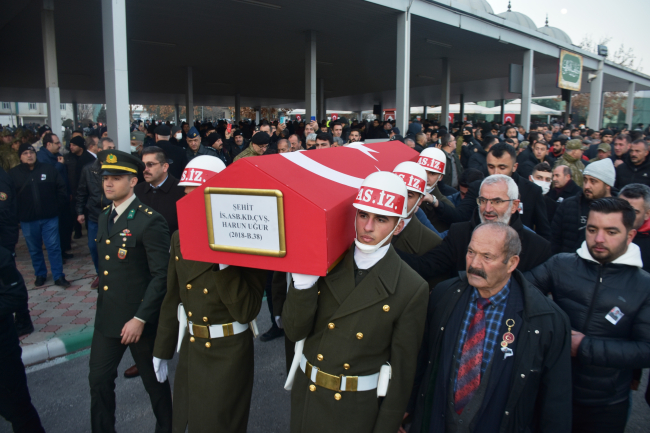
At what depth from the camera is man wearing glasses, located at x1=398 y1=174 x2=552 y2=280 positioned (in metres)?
2.80

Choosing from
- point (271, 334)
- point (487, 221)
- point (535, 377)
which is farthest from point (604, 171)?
point (271, 334)

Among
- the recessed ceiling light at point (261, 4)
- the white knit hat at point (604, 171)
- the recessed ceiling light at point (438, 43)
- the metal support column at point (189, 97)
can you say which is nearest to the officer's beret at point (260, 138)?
the white knit hat at point (604, 171)

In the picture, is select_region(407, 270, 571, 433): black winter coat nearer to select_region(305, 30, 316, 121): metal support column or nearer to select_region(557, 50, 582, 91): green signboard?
select_region(305, 30, 316, 121): metal support column

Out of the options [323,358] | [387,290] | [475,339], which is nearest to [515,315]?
[475,339]

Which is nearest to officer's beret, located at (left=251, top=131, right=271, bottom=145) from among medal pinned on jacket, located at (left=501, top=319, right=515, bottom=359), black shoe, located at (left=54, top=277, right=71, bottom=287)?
black shoe, located at (left=54, top=277, right=71, bottom=287)

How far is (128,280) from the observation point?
2.96m

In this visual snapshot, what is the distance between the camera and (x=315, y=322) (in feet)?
7.02

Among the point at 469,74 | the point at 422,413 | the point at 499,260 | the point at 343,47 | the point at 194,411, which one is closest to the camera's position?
the point at 499,260

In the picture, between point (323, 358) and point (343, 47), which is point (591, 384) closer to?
point (323, 358)

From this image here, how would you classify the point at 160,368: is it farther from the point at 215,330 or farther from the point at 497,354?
the point at 497,354

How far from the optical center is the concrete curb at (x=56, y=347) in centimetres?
421

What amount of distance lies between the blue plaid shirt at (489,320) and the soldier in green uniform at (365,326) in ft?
0.66

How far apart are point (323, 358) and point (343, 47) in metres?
14.0

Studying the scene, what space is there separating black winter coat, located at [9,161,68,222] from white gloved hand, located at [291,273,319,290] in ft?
17.8
